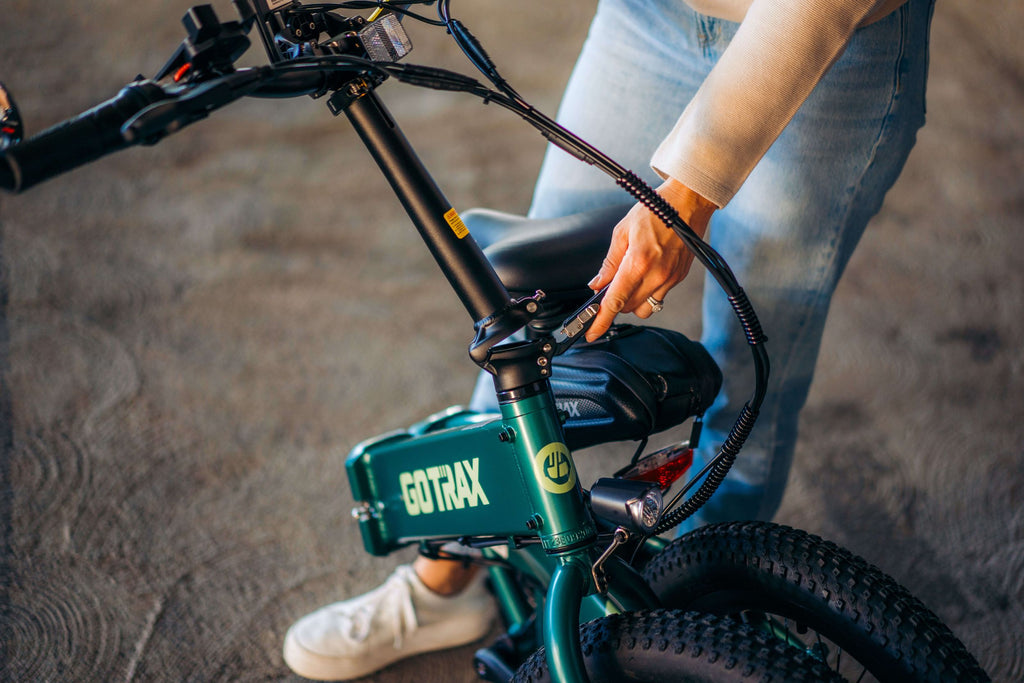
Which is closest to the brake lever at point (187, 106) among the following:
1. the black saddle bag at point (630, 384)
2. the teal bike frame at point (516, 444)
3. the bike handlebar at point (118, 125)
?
the bike handlebar at point (118, 125)

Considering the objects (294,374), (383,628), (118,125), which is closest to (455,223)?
(118,125)

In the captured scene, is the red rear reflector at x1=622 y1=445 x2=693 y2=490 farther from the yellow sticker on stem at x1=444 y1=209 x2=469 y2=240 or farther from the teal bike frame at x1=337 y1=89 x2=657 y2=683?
the yellow sticker on stem at x1=444 y1=209 x2=469 y2=240

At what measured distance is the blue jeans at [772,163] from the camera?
881 millimetres

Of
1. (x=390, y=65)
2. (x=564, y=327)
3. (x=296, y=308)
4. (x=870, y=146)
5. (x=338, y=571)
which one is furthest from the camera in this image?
(x=296, y=308)

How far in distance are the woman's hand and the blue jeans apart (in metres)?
0.25

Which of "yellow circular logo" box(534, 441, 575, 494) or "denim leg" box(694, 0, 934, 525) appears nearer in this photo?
"yellow circular logo" box(534, 441, 575, 494)

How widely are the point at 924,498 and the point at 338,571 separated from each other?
108cm

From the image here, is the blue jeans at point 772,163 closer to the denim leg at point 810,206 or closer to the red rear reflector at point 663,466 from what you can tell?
the denim leg at point 810,206

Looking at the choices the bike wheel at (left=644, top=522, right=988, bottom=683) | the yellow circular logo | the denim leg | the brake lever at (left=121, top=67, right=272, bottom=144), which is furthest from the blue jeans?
the brake lever at (left=121, top=67, right=272, bottom=144)

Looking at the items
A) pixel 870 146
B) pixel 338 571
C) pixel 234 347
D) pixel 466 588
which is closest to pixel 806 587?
pixel 870 146

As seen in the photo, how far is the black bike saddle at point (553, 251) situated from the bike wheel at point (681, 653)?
31cm

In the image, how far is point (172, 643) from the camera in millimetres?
1256

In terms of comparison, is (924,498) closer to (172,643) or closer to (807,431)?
(807,431)

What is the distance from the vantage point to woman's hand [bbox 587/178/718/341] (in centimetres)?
70
